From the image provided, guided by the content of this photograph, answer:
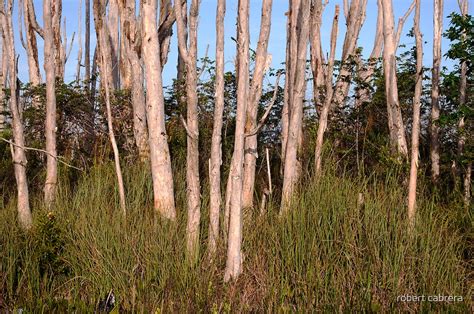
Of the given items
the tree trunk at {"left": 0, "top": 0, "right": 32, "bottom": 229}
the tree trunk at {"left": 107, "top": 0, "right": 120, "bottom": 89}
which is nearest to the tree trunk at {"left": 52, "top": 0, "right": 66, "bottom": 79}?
the tree trunk at {"left": 107, "top": 0, "right": 120, "bottom": 89}

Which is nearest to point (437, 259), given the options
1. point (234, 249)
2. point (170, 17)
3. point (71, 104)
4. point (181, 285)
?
point (234, 249)

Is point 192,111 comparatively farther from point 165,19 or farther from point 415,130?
point 165,19

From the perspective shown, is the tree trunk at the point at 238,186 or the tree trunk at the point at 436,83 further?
the tree trunk at the point at 436,83

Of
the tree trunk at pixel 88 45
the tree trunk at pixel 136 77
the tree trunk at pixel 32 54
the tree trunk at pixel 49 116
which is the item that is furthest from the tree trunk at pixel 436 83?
the tree trunk at pixel 88 45

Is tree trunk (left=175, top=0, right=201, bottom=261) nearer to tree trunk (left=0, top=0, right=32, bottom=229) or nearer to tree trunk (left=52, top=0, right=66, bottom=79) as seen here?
tree trunk (left=0, top=0, right=32, bottom=229)

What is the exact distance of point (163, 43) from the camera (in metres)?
11.4

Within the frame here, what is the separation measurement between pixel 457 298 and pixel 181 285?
90.2 inches

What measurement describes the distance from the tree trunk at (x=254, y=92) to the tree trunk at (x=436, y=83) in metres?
2.78

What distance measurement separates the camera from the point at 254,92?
269 inches

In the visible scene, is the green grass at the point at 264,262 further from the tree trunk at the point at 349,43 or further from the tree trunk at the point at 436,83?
the tree trunk at the point at 349,43

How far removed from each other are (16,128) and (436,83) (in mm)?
5548

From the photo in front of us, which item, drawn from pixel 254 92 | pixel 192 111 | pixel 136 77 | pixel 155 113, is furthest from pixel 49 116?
pixel 254 92

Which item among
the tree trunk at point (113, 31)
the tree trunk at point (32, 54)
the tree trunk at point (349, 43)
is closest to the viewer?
the tree trunk at point (349, 43)

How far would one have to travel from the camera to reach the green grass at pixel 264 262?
205 inches
